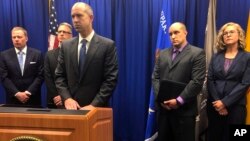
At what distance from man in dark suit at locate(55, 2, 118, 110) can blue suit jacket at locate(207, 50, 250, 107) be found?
1.29 m

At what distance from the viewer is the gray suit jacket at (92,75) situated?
2287mm

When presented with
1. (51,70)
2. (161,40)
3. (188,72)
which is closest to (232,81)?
(188,72)

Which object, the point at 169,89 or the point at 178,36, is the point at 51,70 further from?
the point at 178,36

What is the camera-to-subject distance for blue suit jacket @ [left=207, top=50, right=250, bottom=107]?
10.1ft

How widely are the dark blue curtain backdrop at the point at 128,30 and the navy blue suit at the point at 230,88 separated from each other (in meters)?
0.88

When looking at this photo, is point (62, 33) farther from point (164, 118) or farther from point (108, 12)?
point (164, 118)

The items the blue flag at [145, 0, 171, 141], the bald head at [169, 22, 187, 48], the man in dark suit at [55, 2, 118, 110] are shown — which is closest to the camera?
the man in dark suit at [55, 2, 118, 110]

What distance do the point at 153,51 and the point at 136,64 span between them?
283 mm

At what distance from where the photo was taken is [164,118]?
325 centimetres

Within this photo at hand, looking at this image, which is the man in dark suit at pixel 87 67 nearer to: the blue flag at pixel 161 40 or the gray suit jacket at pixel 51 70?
the gray suit jacket at pixel 51 70

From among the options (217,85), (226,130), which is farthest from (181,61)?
(226,130)

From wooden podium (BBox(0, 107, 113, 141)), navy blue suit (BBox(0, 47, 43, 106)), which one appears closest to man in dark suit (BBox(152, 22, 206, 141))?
navy blue suit (BBox(0, 47, 43, 106))

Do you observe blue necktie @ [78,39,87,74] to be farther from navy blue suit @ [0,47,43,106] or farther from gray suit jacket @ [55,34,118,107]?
navy blue suit @ [0,47,43,106]

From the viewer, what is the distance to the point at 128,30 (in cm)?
425
